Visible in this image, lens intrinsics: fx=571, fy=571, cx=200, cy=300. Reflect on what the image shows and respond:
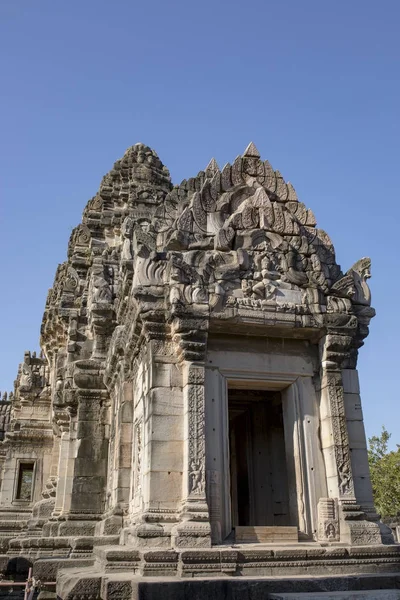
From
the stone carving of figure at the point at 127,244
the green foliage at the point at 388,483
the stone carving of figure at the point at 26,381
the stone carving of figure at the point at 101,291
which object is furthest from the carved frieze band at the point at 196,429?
the green foliage at the point at 388,483

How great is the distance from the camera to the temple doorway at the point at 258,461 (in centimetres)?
1071

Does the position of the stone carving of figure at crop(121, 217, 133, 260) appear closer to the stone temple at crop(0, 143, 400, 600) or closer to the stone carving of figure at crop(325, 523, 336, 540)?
the stone temple at crop(0, 143, 400, 600)

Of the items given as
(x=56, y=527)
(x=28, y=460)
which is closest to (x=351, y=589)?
(x=56, y=527)

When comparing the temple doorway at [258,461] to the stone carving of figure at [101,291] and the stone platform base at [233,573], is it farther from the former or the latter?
the stone carving of figure at [101,291]

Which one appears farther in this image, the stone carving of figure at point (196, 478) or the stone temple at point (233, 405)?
the stone carving of figure at point (196, 478)

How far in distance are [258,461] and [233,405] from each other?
1374 millimetres

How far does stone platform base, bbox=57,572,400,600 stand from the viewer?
20.9 feet

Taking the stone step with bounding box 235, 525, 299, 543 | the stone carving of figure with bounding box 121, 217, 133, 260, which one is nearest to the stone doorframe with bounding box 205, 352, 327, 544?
the stone step with bounding box 235, 525, 299, 543

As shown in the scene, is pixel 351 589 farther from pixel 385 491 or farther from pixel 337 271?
pixel 385 491

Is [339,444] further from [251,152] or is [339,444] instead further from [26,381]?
[26,381]

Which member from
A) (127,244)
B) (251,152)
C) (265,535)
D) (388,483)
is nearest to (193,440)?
(265,535)

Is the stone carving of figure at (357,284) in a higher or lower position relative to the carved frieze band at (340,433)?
higher

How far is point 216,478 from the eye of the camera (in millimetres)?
8109

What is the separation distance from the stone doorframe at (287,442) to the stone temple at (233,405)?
22 mm
